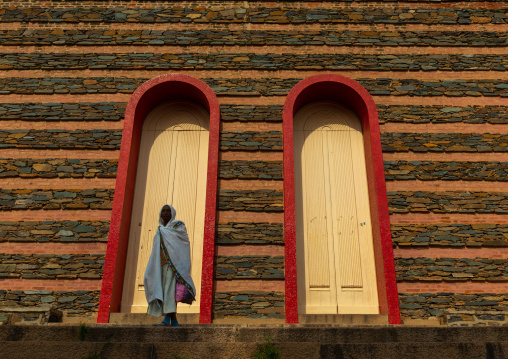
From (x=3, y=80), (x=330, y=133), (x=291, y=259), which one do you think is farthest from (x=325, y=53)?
(x=3, y=80)

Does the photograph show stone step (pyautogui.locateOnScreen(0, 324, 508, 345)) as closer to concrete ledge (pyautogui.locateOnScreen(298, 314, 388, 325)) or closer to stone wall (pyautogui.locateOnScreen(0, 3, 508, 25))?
concrete ledge (pyautogui.locateOnScreen(298, 314, 388, 325))

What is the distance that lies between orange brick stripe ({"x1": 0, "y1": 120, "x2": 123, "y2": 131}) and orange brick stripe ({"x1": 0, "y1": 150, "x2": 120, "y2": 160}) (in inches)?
19.0

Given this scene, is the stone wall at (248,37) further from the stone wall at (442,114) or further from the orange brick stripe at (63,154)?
the orange brick stripe at (63,154)

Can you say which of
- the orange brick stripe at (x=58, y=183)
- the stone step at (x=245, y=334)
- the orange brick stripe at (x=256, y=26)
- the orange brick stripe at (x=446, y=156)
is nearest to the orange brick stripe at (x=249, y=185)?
the orange brick stripe at (x=58, y=183)

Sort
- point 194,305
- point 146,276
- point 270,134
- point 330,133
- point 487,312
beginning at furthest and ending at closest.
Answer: point 330,133 < point 270,134 < point 194,305 < point 487,312 < point 146,276

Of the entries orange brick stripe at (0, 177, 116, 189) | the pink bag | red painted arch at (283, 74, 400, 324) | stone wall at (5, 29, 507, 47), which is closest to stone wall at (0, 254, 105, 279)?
orange brick stripe at (0, 177, 116, 189)

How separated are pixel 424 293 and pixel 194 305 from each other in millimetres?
3836

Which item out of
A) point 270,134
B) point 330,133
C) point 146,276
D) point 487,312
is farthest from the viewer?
point 330,133

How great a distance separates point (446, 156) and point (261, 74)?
12.6ft

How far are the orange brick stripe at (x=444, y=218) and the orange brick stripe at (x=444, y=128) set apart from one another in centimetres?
166

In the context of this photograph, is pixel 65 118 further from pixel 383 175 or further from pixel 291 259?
pixel 383 175

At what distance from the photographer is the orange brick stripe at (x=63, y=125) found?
854 cm

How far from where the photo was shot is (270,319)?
284 inches

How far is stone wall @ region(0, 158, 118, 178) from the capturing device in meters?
8.13
